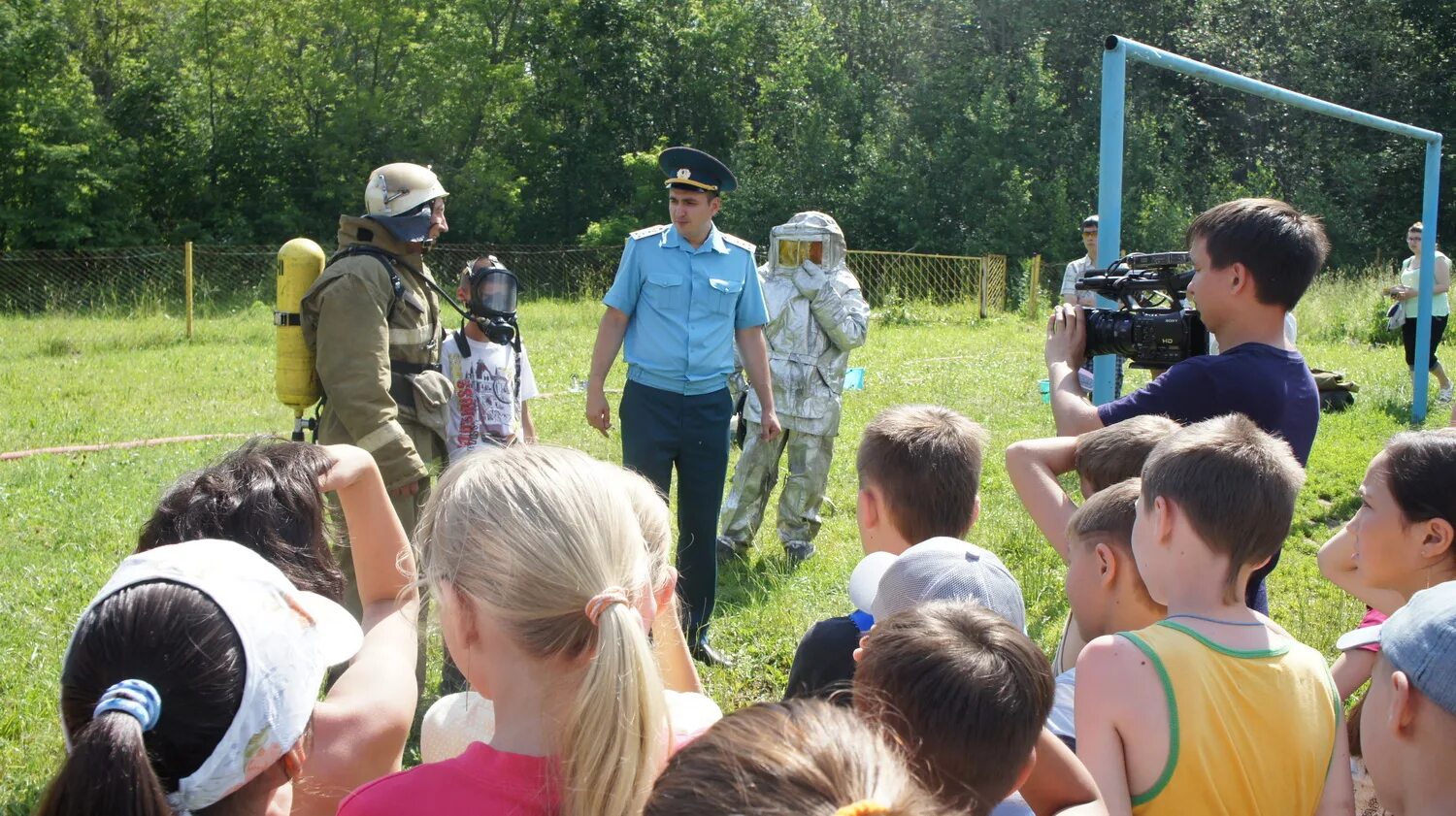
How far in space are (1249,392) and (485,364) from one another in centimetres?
279

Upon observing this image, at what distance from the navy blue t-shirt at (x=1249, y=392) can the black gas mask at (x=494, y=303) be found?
2413mm

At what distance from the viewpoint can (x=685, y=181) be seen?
4.54 m

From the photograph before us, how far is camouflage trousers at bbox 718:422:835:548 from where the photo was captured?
236 inches

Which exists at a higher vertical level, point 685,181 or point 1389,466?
point 685,181

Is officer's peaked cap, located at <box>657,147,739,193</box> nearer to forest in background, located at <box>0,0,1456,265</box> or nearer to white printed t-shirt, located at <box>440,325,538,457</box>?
white printed t-shirt, located at <box>440,325,538,457</box>

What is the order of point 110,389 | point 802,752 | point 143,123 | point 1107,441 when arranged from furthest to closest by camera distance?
point 143,123
point 110,389
point 1107,441
point 802,752

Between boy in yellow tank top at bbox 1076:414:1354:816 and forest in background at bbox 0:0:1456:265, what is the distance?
2499 cm

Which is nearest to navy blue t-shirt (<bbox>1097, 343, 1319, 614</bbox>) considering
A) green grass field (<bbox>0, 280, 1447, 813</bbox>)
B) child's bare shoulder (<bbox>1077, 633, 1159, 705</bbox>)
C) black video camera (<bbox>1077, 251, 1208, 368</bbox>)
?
black video camera (<bbox>1077, 251, 1208, 368</bbox>)

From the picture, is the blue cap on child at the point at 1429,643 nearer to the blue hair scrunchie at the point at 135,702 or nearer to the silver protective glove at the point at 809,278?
the blue hair scrunchie at the point at 135,702

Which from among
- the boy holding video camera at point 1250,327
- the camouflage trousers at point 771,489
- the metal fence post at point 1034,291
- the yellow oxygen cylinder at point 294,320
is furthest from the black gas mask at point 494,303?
the metal fence post at point 1034,291

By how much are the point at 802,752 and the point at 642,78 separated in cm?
3198

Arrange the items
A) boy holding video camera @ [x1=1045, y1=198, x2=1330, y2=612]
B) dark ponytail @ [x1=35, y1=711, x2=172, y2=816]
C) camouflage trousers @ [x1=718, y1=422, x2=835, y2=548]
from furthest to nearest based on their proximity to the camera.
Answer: camouflage trousers @ [x1=718, y1=422, x2=835, y2=548] → boy holding video camera @ [x1=1045, y1=198, x2=1330, y2=612] → dark ponytail @ [x1=35, y1=711, x2=172, y2=816]

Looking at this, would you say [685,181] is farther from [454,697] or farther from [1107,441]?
[454,697]

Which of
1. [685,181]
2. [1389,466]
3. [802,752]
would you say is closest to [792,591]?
[685,181]
